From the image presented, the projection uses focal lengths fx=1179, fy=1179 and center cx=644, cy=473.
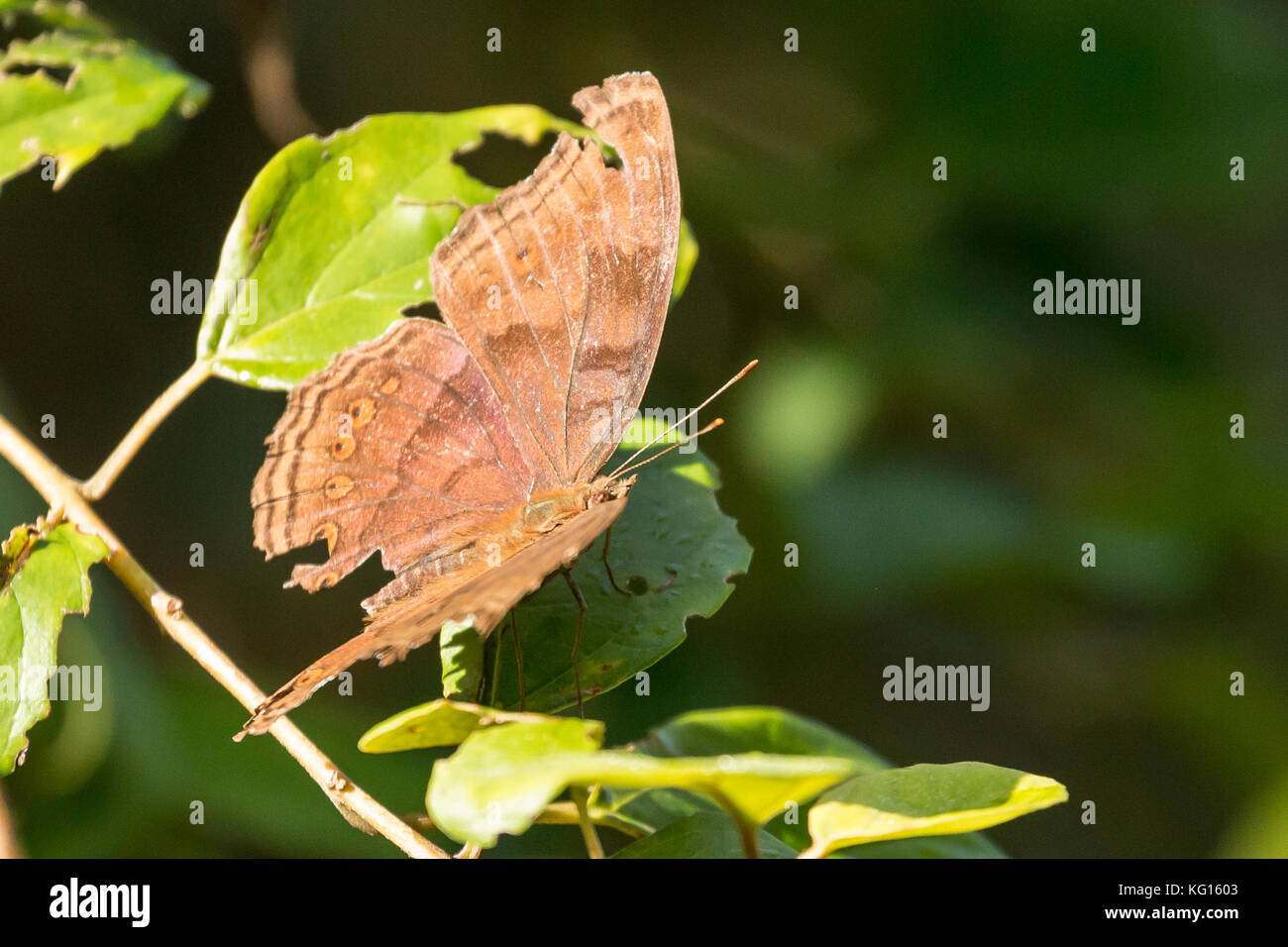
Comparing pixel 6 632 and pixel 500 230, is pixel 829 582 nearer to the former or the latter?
pixel 500 230

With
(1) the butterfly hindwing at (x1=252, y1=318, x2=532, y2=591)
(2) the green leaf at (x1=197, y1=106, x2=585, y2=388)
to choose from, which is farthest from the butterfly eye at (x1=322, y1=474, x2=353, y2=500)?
(2) the green leaf at (x1=197, y1=106, x2=585, y2=388)

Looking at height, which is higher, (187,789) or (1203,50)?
(1203,50)

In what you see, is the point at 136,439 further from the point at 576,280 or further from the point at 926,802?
the point at 926,802

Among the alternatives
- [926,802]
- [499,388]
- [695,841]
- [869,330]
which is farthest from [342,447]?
[869,330]

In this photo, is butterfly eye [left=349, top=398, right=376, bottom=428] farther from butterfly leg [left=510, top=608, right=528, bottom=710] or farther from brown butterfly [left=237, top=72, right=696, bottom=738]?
butterfly leg [left=510, top=608, right=528, bottom=710]

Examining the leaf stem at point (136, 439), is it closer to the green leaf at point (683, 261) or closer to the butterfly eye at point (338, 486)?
the butterfly eye at point (338, 486)
